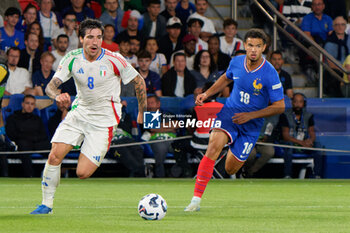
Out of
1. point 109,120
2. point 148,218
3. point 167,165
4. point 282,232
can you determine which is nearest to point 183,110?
→ point 167,165

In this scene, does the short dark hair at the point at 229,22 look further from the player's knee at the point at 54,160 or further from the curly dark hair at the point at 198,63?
the player's knee at the point at 54,160

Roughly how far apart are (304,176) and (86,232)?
8.38 m

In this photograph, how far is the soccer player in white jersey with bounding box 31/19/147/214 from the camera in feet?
27.4

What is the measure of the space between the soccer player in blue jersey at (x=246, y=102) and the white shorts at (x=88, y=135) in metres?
→ 1.23

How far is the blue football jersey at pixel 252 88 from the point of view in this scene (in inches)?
370

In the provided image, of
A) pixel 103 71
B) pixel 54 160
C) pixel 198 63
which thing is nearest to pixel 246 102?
pixel 103 71

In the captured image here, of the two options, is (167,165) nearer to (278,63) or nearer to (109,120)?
(278,63)

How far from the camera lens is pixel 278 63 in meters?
15.2

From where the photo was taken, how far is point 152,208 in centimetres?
783

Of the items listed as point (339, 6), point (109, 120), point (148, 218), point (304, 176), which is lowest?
point (304, 176)

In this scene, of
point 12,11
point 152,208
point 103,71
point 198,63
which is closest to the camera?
point 152,208

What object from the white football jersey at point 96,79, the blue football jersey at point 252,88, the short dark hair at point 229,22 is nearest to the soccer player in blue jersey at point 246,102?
the blue football jersey at point 252,88

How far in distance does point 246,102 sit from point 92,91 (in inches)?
79.1

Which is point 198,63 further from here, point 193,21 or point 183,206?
point 183,206
